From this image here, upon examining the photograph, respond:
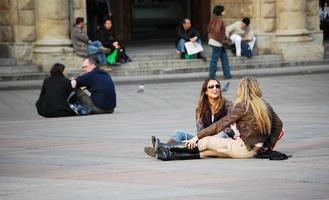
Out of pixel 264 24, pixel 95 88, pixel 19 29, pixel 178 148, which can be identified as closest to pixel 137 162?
pixel 178 148

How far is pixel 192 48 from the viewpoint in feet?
86.6

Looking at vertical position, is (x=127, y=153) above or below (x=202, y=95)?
below

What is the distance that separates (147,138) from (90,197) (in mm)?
5093

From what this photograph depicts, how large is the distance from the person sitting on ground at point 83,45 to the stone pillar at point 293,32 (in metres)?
5.11

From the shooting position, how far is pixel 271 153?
38.4 ft

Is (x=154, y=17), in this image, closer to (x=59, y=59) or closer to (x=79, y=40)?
(x=79, y=40)

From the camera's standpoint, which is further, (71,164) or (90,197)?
(71,164)

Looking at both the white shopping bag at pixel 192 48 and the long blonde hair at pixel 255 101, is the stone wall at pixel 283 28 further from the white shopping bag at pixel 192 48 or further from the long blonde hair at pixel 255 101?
the long blonde hair at pixel 255 101

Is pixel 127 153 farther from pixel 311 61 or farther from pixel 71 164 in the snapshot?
pixel 311 61

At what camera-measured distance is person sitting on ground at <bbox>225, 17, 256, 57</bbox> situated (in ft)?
88.1

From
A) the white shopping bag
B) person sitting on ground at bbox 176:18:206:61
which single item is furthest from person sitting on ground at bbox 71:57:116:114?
person sitting on ground at bbox 176:18:206:61

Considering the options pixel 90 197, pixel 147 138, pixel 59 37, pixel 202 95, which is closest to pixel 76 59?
pixel 59 37

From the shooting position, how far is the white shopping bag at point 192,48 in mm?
26344

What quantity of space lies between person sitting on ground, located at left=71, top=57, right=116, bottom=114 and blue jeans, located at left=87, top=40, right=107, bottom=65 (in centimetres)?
679
